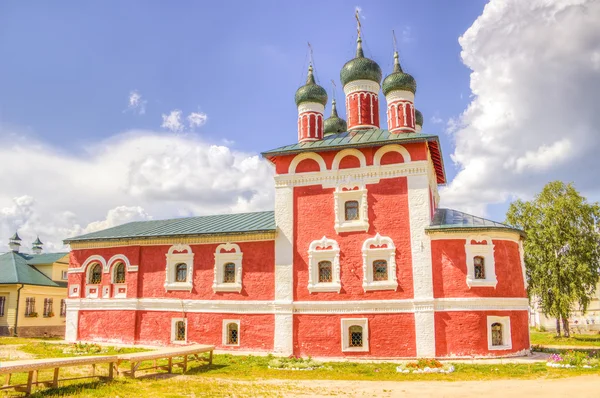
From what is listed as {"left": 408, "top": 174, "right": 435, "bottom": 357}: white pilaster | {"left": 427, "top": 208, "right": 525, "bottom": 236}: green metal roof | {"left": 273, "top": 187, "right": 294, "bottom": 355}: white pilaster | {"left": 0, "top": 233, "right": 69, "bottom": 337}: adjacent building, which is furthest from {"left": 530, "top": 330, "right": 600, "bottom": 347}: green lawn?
{"left": 0, "top": 233, "right": 69, "bottom": 337}: adjacent building

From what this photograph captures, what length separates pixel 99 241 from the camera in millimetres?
21500

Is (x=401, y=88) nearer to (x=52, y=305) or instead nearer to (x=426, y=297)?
(x=426, y=297)

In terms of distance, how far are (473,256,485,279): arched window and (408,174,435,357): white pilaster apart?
1536 mm

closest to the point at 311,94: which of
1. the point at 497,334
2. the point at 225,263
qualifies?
the point at 225,263

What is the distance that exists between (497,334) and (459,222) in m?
3.95

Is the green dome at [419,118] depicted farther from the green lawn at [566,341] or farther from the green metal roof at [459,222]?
the green lawn at [566,341]

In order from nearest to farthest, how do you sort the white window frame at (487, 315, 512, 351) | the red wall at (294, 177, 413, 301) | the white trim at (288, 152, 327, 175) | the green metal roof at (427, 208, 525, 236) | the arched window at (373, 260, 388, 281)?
the white window frame at (487, 315, 512, 351), the green metal roof at (427, 208, 525, 236), the red wall at (294, 177, 413, 301), the arched window at (373, 260, 388, 281), the white trim at (288, 152, 327, 175)

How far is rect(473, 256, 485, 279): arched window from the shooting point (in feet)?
55.4

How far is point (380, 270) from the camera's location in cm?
1750

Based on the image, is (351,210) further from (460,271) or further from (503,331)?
(503,331)

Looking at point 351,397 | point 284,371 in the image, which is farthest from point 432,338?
point 351,397

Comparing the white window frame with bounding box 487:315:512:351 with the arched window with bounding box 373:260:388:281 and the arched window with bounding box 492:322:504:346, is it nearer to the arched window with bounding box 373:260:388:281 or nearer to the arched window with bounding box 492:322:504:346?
the arched window with bounding box 492:322:504:346

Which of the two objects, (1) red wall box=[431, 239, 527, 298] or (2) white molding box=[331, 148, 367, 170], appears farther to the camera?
(2) white molding box=[331, 148, 367, 170]

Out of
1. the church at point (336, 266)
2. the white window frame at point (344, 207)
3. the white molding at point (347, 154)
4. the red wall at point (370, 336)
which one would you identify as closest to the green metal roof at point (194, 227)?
the church at point (336, 266)
